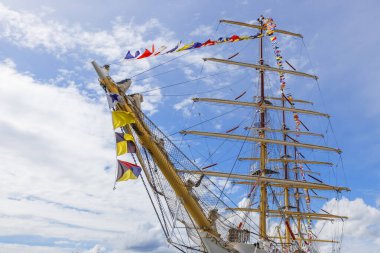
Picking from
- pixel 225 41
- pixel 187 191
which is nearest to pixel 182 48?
pixel 225 41

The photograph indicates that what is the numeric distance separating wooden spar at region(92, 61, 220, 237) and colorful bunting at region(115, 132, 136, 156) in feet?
3.48

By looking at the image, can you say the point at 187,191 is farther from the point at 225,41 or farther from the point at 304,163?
the point at 304,163

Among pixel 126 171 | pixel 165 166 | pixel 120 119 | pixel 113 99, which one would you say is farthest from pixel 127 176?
pixel 113 99

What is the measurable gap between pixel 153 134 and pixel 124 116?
215 centimetres

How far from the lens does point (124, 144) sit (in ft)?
59.5

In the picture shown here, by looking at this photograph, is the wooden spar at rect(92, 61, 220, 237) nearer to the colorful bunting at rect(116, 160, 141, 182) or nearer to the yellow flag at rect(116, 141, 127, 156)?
the yellow flag at rect(116, 141, 127, 156)

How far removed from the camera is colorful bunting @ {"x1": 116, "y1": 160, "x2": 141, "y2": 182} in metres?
17.3

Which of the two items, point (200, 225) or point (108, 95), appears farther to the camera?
point (200, 225)

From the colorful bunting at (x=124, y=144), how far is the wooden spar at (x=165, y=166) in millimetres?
1062

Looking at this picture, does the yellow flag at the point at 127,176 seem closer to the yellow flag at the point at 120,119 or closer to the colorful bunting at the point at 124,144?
the colorful bunting at the point at 124,144

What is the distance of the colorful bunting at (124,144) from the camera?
17953 mm

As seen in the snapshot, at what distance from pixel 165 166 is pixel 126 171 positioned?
3064 mm

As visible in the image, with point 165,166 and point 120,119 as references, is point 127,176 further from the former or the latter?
point 165,166

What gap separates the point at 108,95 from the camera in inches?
727
